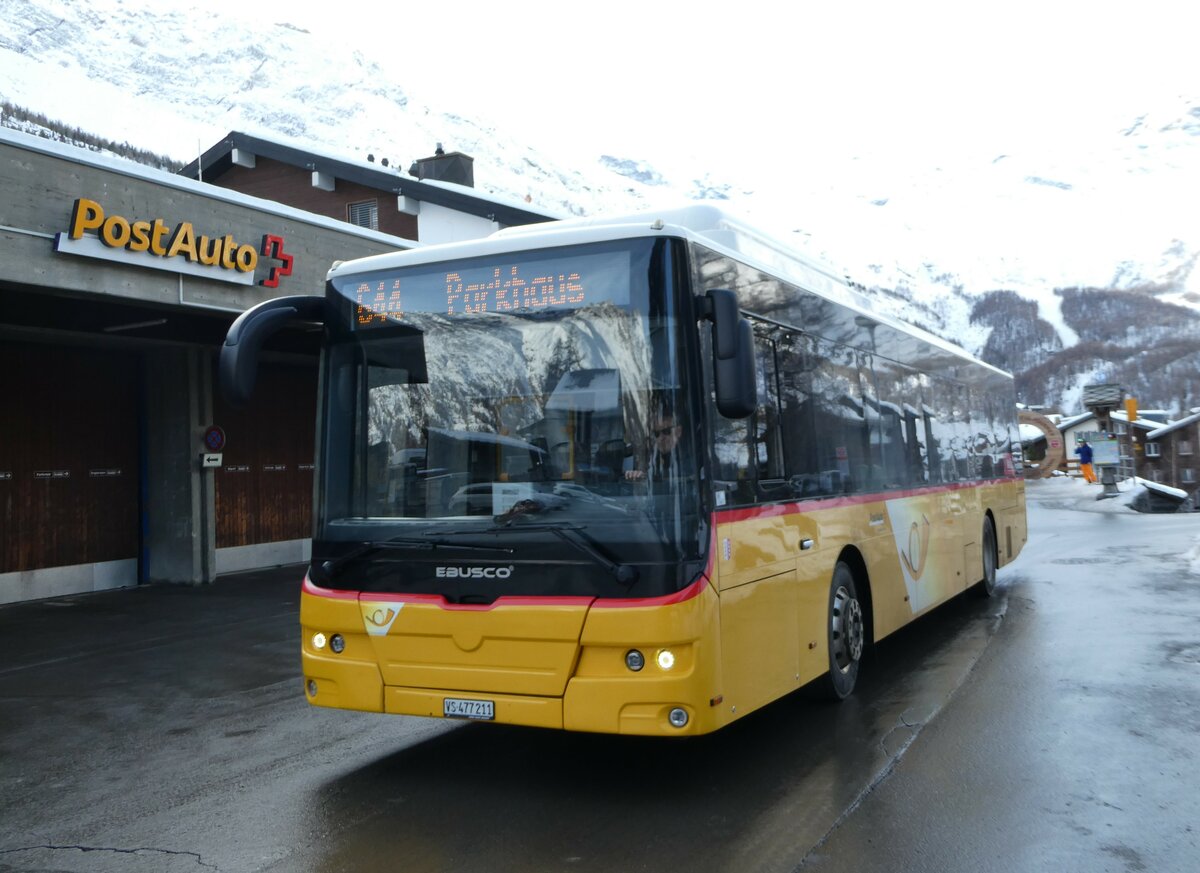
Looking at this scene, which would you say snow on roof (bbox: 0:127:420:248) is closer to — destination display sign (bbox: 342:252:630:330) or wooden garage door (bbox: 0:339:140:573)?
wooden garage door (bbox: 0:339:140:573)

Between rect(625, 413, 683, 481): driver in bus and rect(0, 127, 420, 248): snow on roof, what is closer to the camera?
rect(625, 413, 683, 481): driver in bus

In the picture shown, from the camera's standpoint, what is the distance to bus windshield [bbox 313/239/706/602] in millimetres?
5492

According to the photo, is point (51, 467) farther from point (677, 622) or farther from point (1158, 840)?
point (1158, 840)

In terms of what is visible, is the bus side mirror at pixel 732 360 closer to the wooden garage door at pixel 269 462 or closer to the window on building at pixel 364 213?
the wooden garage door at pixel 269 462

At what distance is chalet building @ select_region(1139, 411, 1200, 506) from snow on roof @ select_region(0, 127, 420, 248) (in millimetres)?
75460

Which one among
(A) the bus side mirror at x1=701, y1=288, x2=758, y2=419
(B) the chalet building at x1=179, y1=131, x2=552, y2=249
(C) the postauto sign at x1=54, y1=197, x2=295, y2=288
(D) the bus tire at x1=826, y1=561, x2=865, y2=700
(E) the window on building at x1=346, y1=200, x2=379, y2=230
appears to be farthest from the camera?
(E) the window on building at x1=346, y1=200, x2=379, y2=230

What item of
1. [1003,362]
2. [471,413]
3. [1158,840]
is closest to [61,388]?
[471,413]

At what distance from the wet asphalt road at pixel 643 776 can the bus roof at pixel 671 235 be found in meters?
2.87

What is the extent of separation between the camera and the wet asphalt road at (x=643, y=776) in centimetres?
496

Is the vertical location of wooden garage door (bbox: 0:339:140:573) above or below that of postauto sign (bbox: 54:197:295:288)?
below

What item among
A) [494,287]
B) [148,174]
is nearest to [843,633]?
[494,287]

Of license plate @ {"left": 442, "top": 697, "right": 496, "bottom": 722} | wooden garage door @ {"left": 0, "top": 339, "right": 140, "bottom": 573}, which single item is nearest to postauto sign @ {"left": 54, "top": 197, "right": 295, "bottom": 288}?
wooden garage door @ {"left": 0, "top": 339, "right": 140, "bottom": 573}

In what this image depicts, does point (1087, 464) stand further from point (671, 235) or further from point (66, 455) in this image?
point (671, 235)

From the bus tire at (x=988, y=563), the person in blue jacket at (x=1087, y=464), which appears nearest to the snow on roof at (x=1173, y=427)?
the person in blue jacket at (x=1087, y=464)
